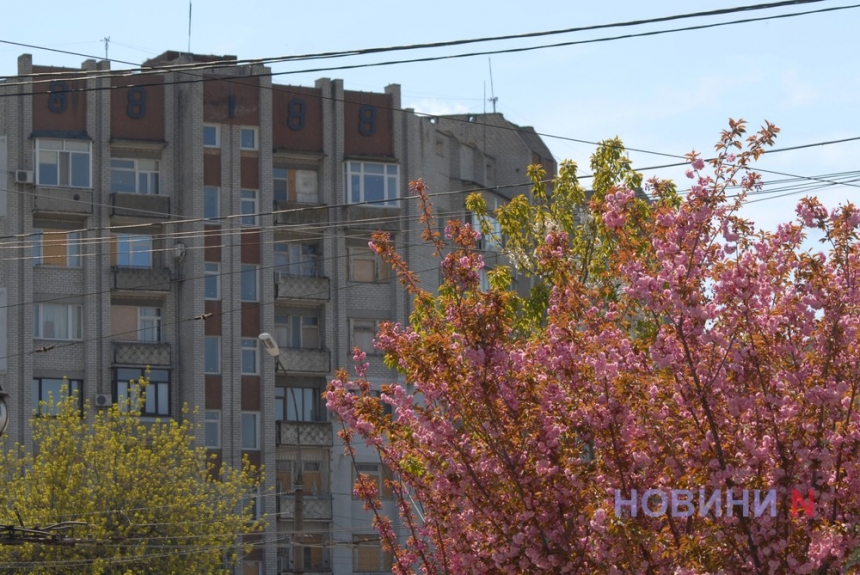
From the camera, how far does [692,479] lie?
527 inches

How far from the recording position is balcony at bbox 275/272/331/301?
5438 centimetres

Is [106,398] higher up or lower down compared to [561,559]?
higher up

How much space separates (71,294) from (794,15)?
38.9 metres

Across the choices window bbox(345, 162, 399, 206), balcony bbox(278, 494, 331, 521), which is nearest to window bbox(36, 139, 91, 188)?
window bbox(345, 162, 399, 206)

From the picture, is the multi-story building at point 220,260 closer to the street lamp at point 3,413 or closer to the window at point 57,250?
the window at point 57,250

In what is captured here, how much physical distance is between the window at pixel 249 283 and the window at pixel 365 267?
342 cm

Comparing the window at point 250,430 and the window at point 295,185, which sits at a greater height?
the window at point 295,185

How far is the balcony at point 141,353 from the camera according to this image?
170ft

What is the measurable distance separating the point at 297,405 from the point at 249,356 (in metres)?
2.28

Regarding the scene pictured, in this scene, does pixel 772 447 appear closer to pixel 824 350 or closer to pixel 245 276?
pixel 824 350

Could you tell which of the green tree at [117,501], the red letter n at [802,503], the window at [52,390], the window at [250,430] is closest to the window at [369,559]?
the window at [250,430]

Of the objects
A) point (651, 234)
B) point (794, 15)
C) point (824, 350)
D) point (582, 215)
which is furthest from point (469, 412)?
point (582, 215)

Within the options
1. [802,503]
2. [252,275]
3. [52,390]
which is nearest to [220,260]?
[252,275]

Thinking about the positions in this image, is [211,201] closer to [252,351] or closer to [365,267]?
[252,351]
